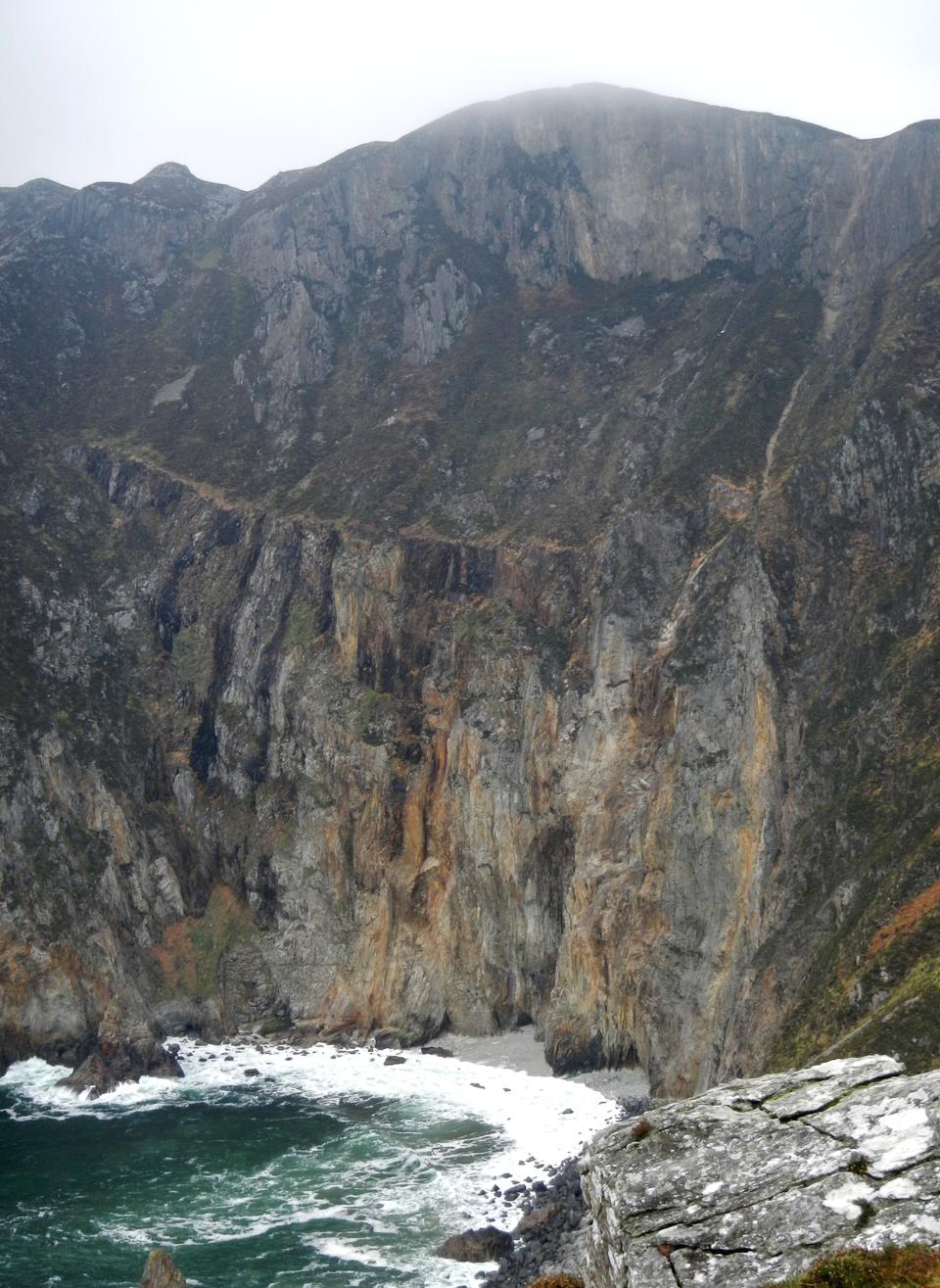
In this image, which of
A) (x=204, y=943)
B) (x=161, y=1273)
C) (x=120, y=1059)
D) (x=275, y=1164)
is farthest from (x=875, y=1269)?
(x=204, y=943)

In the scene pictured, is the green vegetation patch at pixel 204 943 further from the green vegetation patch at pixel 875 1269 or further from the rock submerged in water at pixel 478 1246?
the green vegetation patch at pixel 875 1269

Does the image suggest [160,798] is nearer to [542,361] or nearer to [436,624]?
[436,624]

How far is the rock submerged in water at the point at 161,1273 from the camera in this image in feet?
114

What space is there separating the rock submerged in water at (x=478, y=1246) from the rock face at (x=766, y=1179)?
25.7 metres

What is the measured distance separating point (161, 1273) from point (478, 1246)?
413 inches

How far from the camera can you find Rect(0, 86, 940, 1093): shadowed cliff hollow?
5138cm

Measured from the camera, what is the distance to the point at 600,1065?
5416 cm

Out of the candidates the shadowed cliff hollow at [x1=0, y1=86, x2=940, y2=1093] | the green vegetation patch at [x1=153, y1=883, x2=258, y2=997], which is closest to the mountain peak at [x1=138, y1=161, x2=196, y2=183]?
the shadowed cliff hollow at [x1=0, y1=86, x2=940, y2=1093]

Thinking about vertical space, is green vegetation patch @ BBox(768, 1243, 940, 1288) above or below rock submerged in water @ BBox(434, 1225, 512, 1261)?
above

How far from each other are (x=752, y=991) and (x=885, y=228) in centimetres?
5556

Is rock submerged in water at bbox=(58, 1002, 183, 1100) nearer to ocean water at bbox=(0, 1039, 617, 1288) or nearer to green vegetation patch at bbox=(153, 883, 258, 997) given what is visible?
ocean water at bbox=(0, 1039, 617, 1288)

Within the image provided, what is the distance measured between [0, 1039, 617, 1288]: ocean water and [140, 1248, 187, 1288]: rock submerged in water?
6.30ft

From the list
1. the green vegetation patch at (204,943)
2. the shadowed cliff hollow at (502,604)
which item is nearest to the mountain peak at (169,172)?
the shadowed cliff hollow at (502,604)

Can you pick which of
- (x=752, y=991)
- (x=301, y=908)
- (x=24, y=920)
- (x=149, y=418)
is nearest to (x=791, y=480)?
(x=752, y=991)
